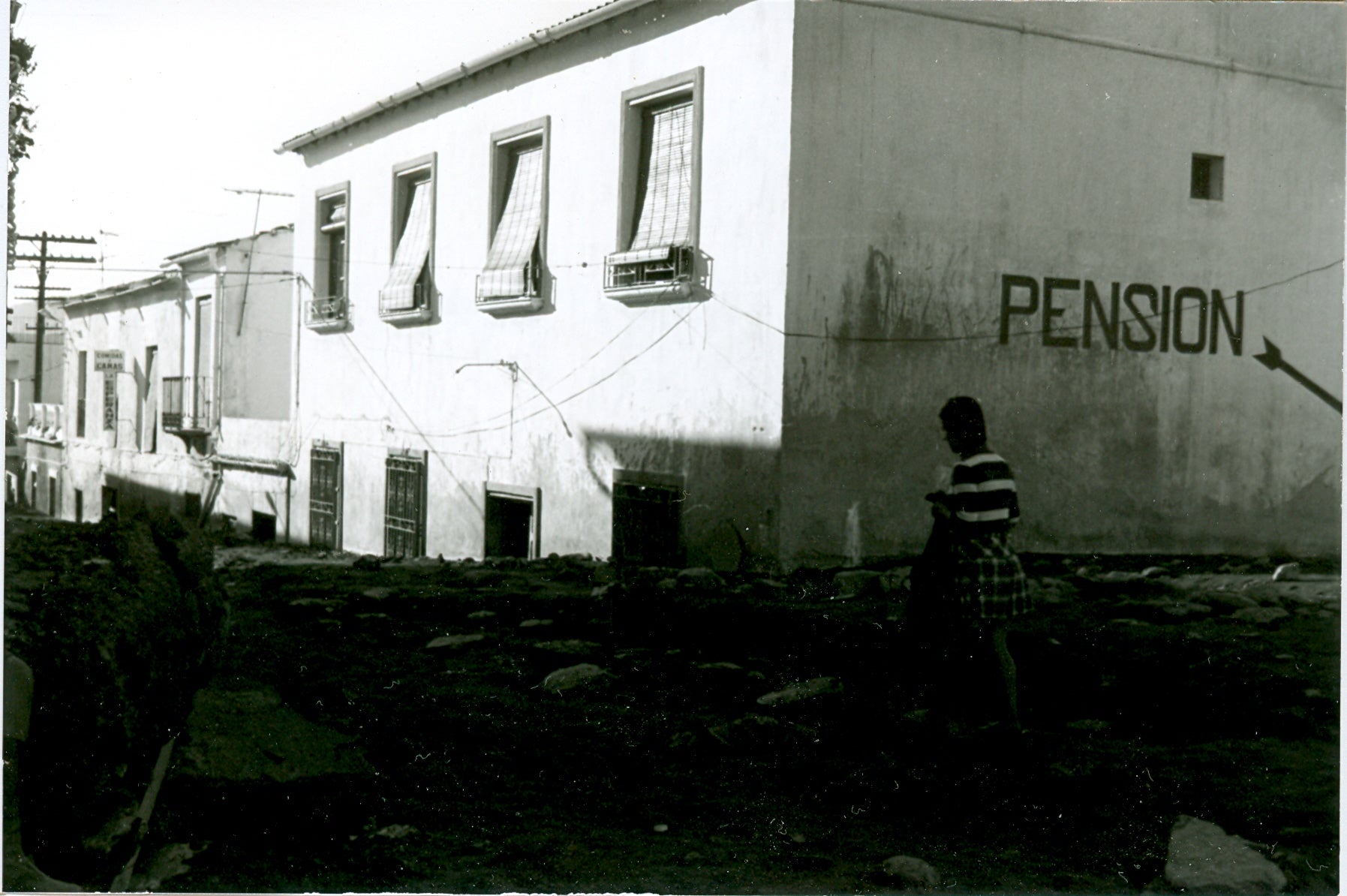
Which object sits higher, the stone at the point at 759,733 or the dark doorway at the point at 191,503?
the dark doorway at the point at 191,503

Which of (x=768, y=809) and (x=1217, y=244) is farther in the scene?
(x=1217, y=244)

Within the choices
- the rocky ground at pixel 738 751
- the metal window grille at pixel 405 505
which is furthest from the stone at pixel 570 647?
the metal window grille at pixel 405 505

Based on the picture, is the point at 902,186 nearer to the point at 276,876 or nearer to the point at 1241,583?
the point at 1241,583

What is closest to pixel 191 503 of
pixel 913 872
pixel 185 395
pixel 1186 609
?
pixel 185 395

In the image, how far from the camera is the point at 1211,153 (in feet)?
23.5

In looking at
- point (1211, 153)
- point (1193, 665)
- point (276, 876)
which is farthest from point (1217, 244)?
point (276, 876)

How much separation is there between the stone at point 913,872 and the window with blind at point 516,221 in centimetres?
576

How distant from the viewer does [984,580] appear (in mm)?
4125

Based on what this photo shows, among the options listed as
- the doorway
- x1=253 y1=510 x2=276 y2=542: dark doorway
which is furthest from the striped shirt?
x1=253 y1=510 x2=276 y2=542: dark doorway

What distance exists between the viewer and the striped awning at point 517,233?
28.2 ft

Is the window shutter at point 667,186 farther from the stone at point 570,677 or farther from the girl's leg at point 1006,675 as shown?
the girl's leg at point 1006,675

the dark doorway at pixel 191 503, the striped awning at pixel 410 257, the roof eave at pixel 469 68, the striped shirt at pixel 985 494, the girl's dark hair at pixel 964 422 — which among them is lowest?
the dark doorway at pixel 191 503

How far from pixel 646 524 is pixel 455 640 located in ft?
7.34

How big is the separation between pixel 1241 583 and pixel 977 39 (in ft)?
11.0
